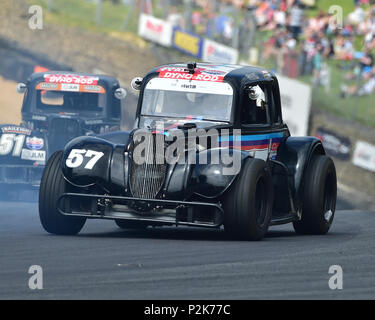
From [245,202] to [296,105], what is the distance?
14270mm

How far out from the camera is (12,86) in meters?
28.1

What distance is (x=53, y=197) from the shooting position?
32.2 feet

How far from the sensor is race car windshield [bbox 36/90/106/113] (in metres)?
16.7

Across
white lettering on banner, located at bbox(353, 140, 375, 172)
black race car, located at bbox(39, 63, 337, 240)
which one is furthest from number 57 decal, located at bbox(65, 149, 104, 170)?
white lettering on banner, located at bbox(353, 140, 375, 172)

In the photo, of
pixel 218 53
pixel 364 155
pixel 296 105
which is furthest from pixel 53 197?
pixel 218 53

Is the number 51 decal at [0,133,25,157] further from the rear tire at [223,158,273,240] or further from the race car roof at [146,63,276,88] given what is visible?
the rear tire at [223,158,273,240]

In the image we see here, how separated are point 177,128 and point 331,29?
16.1 m

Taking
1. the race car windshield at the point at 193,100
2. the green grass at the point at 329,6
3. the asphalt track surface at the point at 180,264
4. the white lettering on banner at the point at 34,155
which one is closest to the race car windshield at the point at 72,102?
the white lettering on banner at the point at 34,155

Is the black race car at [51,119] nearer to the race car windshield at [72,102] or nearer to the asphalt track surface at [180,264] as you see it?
the race car windshield at [72,102]

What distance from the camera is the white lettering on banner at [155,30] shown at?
30016mm

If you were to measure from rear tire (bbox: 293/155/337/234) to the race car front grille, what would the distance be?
2.24 metres

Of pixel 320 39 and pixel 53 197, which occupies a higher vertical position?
pixel 320 39

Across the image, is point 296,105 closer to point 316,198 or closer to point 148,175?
point 316,198

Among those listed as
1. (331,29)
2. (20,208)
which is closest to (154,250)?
(20,208)
